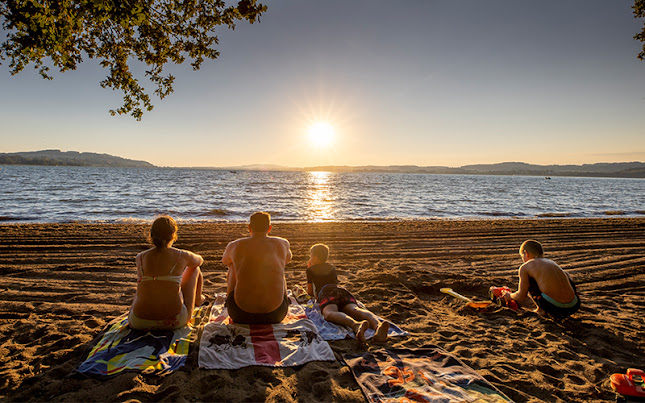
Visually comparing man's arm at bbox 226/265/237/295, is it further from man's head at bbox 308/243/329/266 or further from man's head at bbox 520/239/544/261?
man's head at bbox 520/239/544/261

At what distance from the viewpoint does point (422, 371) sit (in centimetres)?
341

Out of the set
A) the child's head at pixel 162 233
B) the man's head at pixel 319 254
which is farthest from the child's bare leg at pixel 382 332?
the child's head at pixel 162 233

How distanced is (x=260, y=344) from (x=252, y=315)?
1.56ft

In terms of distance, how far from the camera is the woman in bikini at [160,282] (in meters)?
3.83

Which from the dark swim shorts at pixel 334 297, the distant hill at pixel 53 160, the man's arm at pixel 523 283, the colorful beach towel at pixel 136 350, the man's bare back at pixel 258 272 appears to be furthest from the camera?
the distant hill at pixel 53 160

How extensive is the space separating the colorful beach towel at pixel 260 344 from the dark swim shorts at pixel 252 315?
0.23 ft

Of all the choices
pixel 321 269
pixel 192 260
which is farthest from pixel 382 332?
pixel 192 260

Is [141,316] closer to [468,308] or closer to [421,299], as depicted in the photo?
[421,299]

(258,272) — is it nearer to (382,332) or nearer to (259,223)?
(259,223)

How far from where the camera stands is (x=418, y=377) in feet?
10.8

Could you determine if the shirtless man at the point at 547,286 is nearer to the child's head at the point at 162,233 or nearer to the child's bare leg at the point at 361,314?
the child's bare leg at the point at 361,314

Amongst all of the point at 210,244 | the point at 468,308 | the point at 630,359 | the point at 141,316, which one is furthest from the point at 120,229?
the point at 630,359

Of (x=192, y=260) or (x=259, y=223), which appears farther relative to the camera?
(x=259, y=223)

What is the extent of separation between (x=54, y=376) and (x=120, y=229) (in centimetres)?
1064
